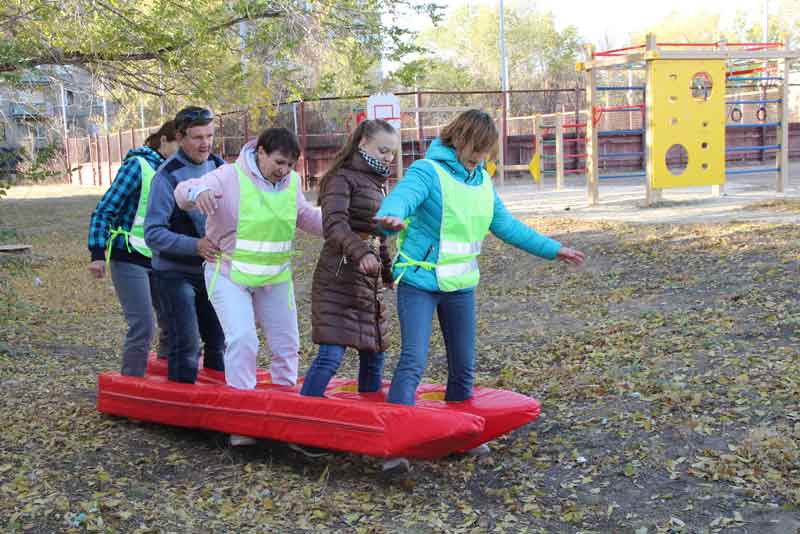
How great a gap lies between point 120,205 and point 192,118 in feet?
2.61

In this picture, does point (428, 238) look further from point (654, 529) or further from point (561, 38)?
point (561, 38)

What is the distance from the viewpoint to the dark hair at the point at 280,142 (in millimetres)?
4438

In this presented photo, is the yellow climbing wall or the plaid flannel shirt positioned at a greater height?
the yellow climbing wall

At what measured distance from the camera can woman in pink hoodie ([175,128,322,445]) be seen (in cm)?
447

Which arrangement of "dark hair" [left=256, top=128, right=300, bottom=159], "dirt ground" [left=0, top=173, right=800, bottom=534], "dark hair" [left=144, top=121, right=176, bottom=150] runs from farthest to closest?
"dark hair" [left=144, top=121, right=176, bottom=150] → "dark hair" [left=256, top=128, right=300, bottom=159] → "dirt ground" [left=0, top=173, right=800, bottom=534]

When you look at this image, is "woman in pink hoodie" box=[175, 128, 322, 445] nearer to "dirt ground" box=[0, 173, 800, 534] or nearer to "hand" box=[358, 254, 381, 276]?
"dirt ground" box=[0, 173, 800, 534]

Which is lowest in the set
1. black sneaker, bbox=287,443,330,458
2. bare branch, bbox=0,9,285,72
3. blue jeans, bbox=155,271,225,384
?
black sneaker, bbox=287,443,330,458

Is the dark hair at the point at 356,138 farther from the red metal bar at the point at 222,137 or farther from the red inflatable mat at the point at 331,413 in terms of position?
the red metal bar at the point at 222,137

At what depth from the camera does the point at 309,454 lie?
4535 mm

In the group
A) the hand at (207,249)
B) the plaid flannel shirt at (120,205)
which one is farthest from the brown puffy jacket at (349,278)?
the plaid flannel shirt at (120,205)

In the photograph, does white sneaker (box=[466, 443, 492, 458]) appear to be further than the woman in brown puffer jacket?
Yes

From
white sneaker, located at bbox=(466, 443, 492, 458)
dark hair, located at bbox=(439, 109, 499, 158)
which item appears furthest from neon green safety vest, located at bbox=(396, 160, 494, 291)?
white sneaker, located at bbox=(466, 443, 492, 458)

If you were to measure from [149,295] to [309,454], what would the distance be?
57.9 inches

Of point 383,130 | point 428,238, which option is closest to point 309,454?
point 428,238
